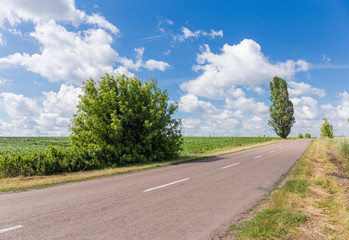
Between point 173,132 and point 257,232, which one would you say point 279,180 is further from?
point 173,132

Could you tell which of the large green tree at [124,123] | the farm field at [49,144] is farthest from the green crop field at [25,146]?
the large green tree at [124,123]

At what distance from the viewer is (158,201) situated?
19.4ft

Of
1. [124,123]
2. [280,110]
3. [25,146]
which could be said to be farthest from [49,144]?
[280,110]

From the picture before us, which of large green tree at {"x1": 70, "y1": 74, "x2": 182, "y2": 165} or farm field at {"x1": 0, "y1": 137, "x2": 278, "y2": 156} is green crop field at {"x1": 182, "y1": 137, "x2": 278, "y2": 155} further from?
large green tree at {"x1": 70, "y1": 74, "x2": 182, "y2": 165}

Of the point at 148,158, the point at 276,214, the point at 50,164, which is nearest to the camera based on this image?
the point at 276,214

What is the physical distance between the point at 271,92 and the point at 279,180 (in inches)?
2476

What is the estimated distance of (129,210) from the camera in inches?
205

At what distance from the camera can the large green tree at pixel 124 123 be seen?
14.4 meters

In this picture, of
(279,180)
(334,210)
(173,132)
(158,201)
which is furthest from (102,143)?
(334,210)

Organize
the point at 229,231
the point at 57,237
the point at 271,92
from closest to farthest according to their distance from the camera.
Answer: the point at 57,237
the point at 229,231
the point at 271,92

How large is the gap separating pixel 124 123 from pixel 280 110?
57757 millimetres

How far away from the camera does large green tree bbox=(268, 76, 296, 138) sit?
204ft

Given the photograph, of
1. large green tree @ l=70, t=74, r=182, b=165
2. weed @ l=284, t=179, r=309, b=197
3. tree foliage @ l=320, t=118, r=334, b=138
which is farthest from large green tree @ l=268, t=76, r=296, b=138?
weed @ l=284, t=179, r=309, b=197

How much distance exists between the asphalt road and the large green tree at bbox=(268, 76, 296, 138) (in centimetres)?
6055
